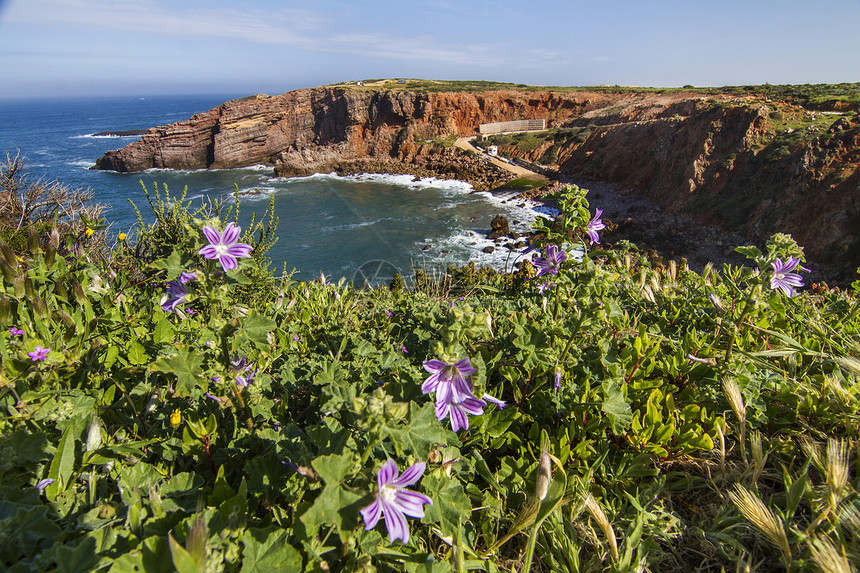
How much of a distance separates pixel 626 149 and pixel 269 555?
43102 mm

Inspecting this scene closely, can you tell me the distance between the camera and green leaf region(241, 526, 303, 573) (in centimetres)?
123

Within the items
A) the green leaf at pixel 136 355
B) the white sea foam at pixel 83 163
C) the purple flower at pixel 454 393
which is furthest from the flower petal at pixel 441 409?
the white sea foam at pixel 83 163

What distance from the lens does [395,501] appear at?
1.20 meters

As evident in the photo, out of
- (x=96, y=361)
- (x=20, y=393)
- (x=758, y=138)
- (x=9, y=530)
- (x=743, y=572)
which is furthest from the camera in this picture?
(x=758, y=138)

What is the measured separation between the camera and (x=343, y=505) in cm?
117

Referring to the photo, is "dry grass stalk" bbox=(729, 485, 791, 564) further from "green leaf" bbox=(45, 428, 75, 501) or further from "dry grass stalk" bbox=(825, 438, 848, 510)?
"green leaf" bbox=(45, 428, 75, 501)

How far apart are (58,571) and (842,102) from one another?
42426 mm

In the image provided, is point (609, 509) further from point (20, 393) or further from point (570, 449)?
point (20, 393)

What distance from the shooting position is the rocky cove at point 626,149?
76.5ft

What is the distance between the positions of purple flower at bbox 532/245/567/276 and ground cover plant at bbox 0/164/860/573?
1 centimetres

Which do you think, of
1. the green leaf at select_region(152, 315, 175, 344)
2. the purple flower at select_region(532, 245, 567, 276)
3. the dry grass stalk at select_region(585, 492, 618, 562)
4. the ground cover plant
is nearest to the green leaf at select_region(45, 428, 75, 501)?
the ground cover plant

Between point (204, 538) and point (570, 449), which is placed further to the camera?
point (570, 449)

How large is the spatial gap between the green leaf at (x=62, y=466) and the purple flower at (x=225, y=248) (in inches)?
36.7

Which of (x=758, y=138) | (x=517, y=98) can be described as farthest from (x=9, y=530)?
(x=517, y=98)
